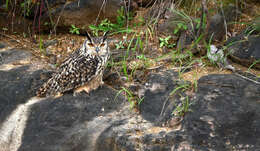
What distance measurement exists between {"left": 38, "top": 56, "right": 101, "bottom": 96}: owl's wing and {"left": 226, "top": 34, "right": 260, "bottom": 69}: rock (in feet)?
5.95

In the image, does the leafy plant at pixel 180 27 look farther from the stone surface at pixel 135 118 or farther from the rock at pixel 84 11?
the rock at pixel 84 11

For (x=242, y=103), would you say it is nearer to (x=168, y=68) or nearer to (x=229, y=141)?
(x=229, y=141)

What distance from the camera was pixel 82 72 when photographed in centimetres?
363

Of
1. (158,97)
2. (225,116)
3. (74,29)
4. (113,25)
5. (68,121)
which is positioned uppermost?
(113,25)

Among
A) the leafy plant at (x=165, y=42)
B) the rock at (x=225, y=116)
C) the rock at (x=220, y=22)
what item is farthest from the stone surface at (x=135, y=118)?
the rock at (x=220, y=22)

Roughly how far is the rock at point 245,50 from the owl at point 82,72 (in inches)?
66.8

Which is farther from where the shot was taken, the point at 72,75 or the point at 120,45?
the point at 120,45

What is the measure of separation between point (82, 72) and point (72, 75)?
14 centimetres

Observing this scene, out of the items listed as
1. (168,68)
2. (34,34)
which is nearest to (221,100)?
(168,68)

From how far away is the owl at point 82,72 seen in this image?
3.57 meters

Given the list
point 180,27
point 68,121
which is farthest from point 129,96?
point 180,27

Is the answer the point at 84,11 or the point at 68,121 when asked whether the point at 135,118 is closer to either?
the point at 68,121

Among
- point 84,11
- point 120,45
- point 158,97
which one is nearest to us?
point 158,97

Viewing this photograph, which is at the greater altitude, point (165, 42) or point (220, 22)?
point (220, 22)
